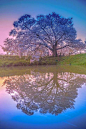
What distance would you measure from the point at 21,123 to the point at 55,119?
39 cm

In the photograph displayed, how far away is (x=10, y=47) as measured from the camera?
14.1 m

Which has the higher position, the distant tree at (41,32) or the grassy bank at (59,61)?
the distant tree at (41,32)

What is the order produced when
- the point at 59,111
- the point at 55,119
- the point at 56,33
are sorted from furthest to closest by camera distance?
the point at 56,33, the point at 59,111, the point at 55,119

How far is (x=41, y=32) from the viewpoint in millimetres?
13984

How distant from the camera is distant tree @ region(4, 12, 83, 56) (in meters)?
13.2

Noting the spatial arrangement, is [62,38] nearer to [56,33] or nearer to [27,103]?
[56,33]

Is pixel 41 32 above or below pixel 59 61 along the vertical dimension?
above

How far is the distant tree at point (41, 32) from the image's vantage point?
43.2 ft

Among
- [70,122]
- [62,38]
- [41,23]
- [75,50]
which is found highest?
[41,23]

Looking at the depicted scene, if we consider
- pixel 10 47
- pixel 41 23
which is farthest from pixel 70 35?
pixel 10 47

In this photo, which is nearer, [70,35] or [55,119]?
[55,119]

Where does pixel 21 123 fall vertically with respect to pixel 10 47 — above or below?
below

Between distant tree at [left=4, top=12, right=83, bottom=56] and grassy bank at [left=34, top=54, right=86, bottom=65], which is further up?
distant tree at [left=4, top=12, right=83, bottom=56]

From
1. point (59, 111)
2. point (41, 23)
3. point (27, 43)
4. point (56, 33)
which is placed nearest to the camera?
point (59, 111)
